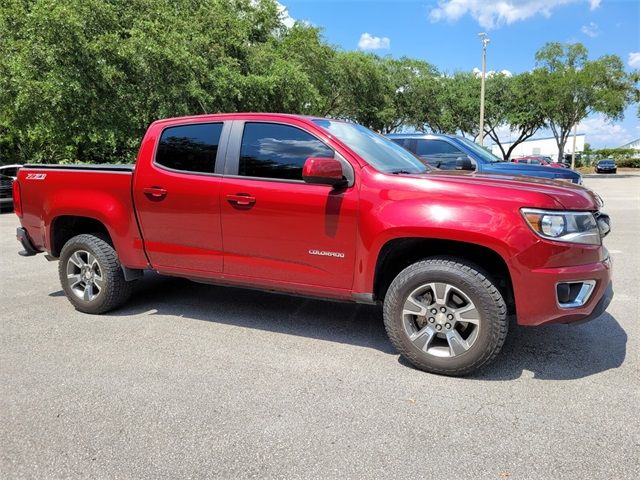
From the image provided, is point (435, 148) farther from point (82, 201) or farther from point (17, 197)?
point (17, 197)

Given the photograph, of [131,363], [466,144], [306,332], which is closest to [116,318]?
[131,363]

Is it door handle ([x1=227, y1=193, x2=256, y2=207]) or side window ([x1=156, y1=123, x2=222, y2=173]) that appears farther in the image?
side window ([x1=156, y1=123, x2=222, y2=173])

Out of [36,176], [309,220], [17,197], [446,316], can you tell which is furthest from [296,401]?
[17,197]

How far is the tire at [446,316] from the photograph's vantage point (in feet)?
10.9

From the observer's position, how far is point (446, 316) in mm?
3469

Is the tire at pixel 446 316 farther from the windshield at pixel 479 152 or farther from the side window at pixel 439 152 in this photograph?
the windshield at pixel 479 152

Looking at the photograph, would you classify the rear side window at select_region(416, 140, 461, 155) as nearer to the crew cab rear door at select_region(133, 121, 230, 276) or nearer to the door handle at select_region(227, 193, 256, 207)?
the crew cab rear door at select_region(133, 121, 230, 276)

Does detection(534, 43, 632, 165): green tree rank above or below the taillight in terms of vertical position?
above

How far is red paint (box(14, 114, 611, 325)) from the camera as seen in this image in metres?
3.25

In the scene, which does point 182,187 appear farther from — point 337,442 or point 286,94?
point 286,94

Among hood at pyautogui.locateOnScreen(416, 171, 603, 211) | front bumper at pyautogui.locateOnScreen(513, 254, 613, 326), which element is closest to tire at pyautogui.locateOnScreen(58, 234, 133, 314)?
hood at pyautogui.locateOnScreen(416, 171, 603, 211)

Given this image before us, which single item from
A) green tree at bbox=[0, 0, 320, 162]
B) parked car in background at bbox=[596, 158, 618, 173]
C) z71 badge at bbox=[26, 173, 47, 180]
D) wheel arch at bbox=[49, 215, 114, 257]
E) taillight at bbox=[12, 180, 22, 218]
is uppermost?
green tree at bbox=[0, 0, 320, 162]

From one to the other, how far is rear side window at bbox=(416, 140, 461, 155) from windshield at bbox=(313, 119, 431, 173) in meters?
4.68

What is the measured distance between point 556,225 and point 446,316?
0.91m
